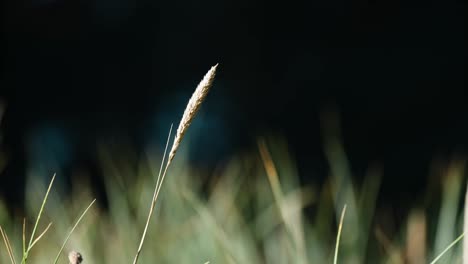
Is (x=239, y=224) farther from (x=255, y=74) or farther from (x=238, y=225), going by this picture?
(x=255, y=74)

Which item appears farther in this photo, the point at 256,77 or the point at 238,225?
the point at 256,77

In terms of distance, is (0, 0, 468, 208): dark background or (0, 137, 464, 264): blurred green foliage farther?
(0, 0, 468, 208): dark background

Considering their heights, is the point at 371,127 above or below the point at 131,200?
below

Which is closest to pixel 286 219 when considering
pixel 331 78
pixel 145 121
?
pixel 331 78

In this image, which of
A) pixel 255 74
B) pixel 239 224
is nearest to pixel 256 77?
pixel 255 74

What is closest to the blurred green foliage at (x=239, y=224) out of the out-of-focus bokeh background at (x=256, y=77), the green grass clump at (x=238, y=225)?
the green grass clump at (x=238, y=225)

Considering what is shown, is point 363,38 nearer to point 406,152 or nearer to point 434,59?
point 434,59

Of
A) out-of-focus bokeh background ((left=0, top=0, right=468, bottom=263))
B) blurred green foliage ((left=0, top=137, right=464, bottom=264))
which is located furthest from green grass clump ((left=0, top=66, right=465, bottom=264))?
out-of-focus bokeh background ((left=0, top=0, right=468, bottom=263))

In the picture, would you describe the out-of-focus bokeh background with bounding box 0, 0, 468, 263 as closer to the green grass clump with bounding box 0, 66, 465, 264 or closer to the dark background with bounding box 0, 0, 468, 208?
the dark background with bounding box 0, 0, 468, 208
